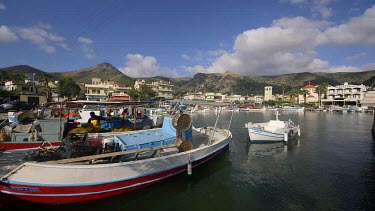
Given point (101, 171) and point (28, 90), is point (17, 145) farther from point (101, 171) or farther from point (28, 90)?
point (28, 90)

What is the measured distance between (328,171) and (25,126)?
20.9 metres

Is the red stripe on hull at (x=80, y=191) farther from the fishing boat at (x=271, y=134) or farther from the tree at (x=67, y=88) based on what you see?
the tree at (x=67, y=88)

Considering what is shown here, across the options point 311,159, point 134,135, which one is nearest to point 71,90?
point 134,135

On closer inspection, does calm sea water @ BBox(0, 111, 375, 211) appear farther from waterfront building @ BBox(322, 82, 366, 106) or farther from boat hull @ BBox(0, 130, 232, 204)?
waterfront building @ BBox(322, 82, 366, 106)

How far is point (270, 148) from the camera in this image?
2027cm

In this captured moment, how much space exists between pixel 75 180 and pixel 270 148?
18.1 m

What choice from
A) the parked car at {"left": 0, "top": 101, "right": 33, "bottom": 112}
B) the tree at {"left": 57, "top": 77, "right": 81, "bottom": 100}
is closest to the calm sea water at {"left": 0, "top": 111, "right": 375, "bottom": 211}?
the parked car at {"left": 0, "top": 101, "right": 33, "bottom": 112}

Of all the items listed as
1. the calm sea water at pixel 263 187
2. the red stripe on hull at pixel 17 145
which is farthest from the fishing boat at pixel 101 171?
the red stripe on hull at pixel 17 145

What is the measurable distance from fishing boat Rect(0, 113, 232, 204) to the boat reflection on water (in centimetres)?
830

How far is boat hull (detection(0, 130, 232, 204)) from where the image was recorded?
7.39 meters

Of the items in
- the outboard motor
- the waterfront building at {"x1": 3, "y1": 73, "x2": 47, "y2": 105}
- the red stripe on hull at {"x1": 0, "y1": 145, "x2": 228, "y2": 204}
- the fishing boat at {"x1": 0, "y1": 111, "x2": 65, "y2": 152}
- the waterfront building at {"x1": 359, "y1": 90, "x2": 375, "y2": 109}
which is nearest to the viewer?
the red stripe on hull at {"x1": 0, "y1": 145, "x2": 228, "y2": 204}

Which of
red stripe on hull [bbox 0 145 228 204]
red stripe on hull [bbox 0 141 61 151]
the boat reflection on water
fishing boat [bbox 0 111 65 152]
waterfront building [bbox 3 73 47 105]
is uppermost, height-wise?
waterfront building [bbox 3 73 47 105]

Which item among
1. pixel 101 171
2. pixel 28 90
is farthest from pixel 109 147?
pixel 28 90

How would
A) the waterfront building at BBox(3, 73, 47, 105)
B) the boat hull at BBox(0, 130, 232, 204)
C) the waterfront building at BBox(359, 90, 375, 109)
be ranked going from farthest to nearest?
1. the waterfront building at BBox(359, 90, 375, 109)
2. the waterfront building at BBox(3, 73, 47, 105)
3. the boat hull at BBox(0, 130, 232, 204)
